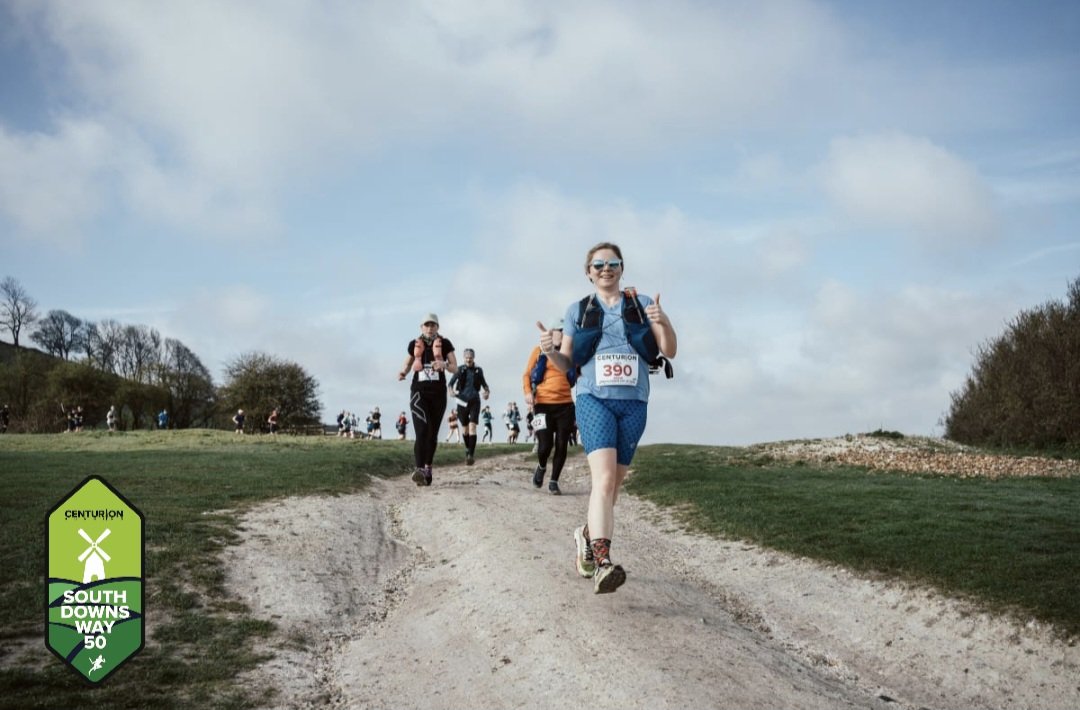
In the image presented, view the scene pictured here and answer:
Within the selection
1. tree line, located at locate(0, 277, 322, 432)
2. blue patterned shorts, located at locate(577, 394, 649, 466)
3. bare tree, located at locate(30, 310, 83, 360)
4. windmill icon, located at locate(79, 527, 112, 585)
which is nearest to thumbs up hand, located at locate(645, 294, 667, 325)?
blue patterned shorts, located at locate(577, 394, 649, 466)

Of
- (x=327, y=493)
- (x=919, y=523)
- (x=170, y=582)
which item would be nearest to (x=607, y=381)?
(x=170, y=582)

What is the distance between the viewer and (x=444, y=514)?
13.1m

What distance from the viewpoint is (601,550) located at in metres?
7.07

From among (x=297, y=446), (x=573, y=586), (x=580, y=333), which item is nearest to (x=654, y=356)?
(x=580, y=333)

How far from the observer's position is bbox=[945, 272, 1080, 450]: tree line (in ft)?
115

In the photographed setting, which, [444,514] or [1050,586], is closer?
[1050,586]

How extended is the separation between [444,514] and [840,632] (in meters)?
6.55

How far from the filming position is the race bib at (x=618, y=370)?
7234mm

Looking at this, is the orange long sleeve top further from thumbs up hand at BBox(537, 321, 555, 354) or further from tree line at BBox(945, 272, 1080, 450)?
tree line at BBox(945, 272, 1080, 450)

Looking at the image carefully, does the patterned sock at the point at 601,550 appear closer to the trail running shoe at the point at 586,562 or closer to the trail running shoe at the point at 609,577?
the trail running shoe at the point at 609,577

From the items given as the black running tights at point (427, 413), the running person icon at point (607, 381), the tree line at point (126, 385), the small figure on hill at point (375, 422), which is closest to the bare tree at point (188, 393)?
the tree line at point (126, 385)

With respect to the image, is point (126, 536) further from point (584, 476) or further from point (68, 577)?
point (584, 476)

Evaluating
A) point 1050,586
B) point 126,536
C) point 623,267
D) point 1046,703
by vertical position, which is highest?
point 623,267

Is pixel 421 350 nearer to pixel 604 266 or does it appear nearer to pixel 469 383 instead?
pixel 469 383
